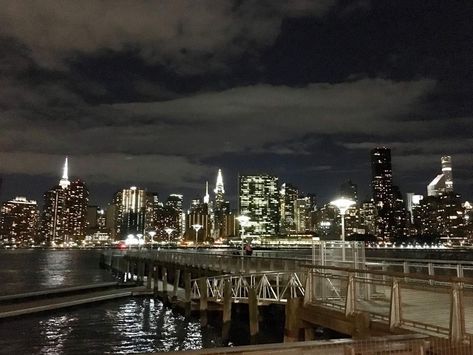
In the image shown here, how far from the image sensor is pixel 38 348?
1105 inches

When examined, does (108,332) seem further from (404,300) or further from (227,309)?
(404,300)

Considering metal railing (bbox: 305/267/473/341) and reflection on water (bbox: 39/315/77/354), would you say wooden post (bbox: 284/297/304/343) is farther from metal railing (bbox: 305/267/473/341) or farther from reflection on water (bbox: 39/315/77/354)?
reflection on water (bbox: 39/315/77/354)

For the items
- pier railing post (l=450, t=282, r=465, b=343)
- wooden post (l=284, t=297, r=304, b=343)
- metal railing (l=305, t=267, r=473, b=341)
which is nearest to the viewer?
pier railing post (l=450, t=282, r=465, b=343)

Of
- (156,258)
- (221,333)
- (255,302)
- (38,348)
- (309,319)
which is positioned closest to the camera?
(309,319)

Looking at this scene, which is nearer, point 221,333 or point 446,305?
point 446,305

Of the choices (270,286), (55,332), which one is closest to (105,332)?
(55,332)

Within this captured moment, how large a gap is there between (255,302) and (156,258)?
3333 cm

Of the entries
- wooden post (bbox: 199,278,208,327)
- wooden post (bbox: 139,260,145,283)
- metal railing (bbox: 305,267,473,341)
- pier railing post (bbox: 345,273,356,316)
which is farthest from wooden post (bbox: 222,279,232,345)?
wooden post (bbox: 139,260,145,283)

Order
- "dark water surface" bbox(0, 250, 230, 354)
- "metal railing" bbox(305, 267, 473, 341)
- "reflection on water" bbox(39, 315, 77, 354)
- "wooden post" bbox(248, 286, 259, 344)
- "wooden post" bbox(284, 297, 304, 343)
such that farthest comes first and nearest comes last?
1. "dark water surface" bbox(0, 250, 230, 354)
2. "reflection on water" bbox(39, 315, 77, 354)
3. "wooden post" bbox(248, 286, 259, 344)
4. "wooden post" bbox(284, 297, 304, 343)
5. "metal railing" bbox(305, 267, 473, 341)

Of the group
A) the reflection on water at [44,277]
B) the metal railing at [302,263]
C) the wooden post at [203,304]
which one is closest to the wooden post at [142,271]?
the metal railing at [302,263]

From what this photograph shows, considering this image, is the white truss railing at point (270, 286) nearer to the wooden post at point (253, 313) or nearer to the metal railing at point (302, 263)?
the wooden post at point (253, 313)

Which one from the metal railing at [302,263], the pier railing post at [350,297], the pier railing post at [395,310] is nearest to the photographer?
the pier railing post at [395,310]

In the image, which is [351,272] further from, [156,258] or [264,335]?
[156,258]

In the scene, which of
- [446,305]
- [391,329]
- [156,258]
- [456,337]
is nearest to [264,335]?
[446,305]
